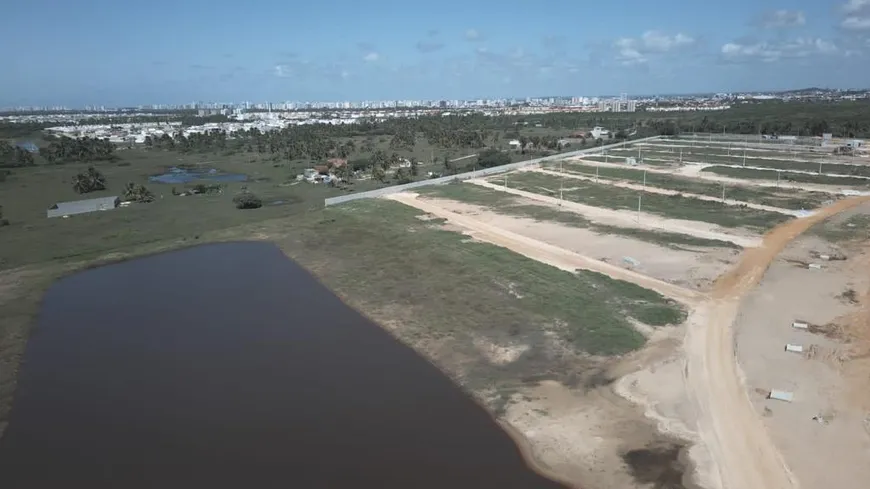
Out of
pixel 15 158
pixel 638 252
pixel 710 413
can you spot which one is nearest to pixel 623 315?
pixel 710 413

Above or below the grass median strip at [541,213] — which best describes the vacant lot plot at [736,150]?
above

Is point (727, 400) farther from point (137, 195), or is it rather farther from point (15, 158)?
point (15, 158)

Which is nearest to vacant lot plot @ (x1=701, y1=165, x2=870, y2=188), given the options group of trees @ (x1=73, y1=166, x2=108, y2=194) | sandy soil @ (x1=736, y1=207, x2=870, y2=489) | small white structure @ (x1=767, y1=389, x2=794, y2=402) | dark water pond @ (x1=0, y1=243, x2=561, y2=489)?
sandy soil @ (x1=736, y1=207, x2=870, y2=489)

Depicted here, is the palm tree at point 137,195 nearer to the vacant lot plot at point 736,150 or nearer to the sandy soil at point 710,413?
the sandy soil at point 710,413

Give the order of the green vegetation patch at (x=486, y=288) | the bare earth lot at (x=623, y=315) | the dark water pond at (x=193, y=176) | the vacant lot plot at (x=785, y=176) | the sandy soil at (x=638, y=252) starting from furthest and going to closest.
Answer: the dark water pond at (x=193, y=176), the vacant lot plot at (x=785, y=176), the sandy soil at (x=638, y=252), the green vegetation patch at (x=486, y=288), the bare earth lot at (x=623, y=315)

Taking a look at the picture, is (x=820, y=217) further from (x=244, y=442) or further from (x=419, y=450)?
(x=244, y=442)

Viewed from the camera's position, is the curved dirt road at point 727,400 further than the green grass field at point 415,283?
No

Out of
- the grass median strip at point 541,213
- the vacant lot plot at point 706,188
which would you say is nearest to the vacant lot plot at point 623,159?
the vacant lot plot at point 706,188
